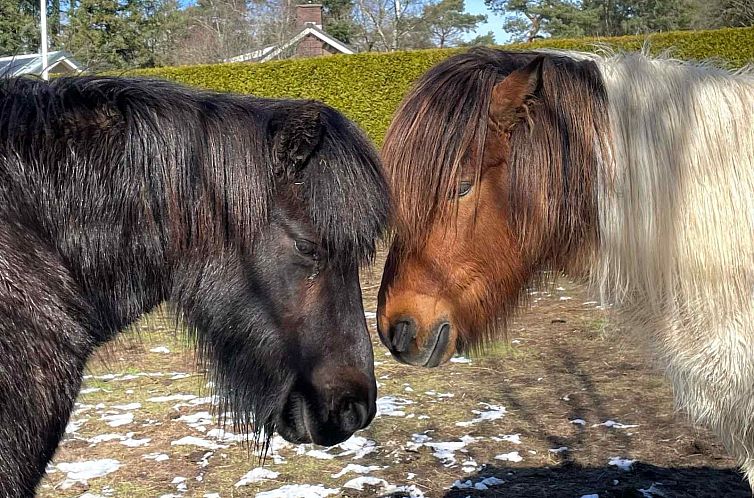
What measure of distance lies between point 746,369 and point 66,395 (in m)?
2.11

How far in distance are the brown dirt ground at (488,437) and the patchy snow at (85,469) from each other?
0.16 ft

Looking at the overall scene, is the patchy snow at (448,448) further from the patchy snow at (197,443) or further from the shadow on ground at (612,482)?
the patchy snow at (197,443)

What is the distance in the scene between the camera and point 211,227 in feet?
6.49

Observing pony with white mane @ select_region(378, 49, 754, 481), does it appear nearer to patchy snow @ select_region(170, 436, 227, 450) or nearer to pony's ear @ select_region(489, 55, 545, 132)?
pony's ear @ select_region(489, 55, 545, 132)

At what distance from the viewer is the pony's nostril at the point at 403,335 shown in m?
2.48

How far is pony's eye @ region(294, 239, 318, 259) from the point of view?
6.58 ft

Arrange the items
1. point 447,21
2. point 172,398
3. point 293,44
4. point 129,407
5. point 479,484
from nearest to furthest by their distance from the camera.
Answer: point 479,484, point 129,407, point 172,398, point 293,44, point 447,21

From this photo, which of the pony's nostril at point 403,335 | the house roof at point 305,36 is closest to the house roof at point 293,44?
the house roof at point 305,36

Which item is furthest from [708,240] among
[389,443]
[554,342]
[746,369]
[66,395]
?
[554,342]

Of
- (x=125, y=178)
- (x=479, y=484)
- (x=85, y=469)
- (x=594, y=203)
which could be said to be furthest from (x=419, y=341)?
(x=85, y=469)

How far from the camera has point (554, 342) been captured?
6.03 meters

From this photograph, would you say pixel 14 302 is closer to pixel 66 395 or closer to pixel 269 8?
pixel 66 395

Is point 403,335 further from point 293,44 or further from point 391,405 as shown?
point 293,44

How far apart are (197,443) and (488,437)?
1.78 meters
